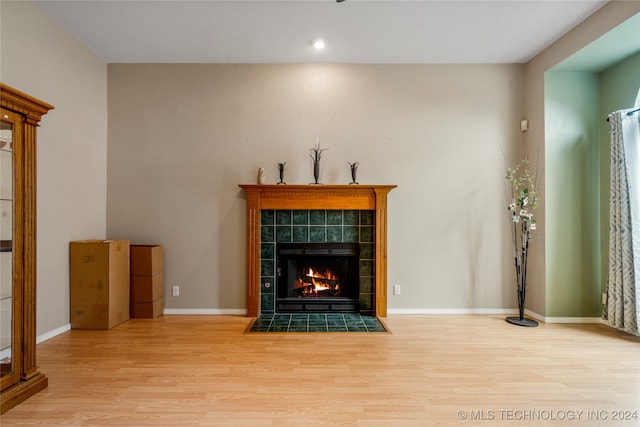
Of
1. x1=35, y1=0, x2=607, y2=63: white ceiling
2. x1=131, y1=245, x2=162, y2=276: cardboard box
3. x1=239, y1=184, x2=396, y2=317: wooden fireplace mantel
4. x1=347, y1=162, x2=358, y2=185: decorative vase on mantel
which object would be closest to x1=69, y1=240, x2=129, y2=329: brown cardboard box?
x1=131, y1=245, x2=162, y2=276: cardboard box

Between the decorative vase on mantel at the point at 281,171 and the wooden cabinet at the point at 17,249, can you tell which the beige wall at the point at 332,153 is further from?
the wooden cabinet at the point at 17,249

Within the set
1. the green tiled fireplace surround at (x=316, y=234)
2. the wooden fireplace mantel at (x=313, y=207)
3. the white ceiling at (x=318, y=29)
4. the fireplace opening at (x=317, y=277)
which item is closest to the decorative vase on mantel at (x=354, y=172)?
the wooden fireplace mantel at (x=313, y=207)

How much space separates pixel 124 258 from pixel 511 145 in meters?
4.36

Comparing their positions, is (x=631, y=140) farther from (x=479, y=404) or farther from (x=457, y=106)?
(x=479, y=404)

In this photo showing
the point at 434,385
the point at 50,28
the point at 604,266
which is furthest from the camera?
the point at 604,266

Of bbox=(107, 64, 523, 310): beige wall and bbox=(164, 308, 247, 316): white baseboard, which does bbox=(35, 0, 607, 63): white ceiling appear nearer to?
bbox=(107, 64, 523, 310): beige wall

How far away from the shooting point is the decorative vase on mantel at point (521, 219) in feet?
11.3

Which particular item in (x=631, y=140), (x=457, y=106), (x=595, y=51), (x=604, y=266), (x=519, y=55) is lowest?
(x=604, y=266)

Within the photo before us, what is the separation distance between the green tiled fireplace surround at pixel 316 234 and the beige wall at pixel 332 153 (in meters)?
0.25

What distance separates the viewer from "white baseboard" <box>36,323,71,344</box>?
2.91 metres

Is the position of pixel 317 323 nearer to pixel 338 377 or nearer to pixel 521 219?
pixel 338 377

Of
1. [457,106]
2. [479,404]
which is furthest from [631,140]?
[479,404]

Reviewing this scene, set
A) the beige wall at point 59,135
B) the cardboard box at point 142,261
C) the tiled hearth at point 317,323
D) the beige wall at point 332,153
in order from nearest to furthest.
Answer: the beige wall at point 59,135 < the tiled hearth at point 317,323 < the cardboard box at point 142,261 < the beige wall at point 332,153

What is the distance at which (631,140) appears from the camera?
9.92 ft
